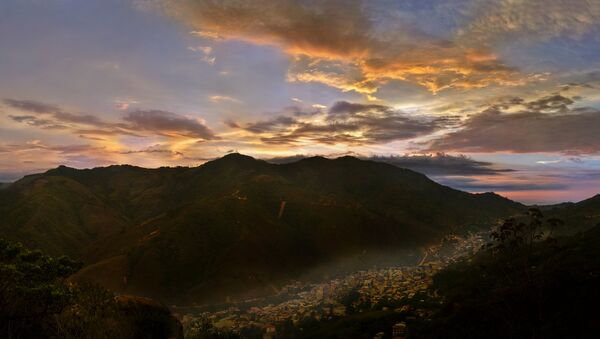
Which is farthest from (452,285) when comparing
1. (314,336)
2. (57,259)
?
(57,259)

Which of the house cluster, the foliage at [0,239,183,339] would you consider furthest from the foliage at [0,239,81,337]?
the house cluster

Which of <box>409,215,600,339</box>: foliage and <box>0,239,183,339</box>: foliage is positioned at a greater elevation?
<box>0,239,183,339</box>: foliage

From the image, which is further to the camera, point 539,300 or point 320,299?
point 320,299

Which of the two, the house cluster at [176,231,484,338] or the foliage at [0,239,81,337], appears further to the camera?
the house cluster at [176,231,484,338]

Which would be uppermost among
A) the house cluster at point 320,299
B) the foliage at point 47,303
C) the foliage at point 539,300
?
the foliage at point 47,303

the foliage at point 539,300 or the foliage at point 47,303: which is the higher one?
the foliage at point 47,303

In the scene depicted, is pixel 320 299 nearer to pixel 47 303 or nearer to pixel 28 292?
pixel 47 303

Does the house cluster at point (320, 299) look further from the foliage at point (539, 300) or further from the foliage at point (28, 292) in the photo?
the foliage at point (28, 292)

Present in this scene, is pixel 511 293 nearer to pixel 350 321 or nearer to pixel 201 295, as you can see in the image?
pixel 350 321

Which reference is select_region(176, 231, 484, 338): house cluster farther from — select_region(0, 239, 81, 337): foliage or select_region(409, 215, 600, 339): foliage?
select_region(0, 239, 81, 337): foliage

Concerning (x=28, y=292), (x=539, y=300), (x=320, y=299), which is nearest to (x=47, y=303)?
(x=28, y=292)

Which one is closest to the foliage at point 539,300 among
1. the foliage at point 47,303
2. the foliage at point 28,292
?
the foliage at point 47,303
